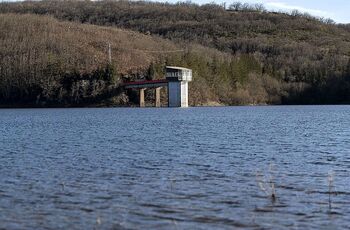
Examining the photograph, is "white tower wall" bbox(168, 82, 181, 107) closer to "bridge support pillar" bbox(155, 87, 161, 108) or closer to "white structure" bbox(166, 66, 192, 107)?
"white structure" bbox(166, 66, 192, 107)

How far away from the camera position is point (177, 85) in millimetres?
150375

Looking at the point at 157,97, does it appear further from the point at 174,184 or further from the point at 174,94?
the point at 174,184

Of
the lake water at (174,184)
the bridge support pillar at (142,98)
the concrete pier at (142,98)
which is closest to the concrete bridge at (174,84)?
the concrete pier at (142,98)

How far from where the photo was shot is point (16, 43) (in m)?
194

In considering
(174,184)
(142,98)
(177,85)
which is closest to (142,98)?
(142,98)

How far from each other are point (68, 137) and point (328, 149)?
919 inches

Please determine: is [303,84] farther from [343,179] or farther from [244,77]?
[343,179]

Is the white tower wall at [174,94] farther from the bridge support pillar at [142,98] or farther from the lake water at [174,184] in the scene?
the lake water at [174,184]

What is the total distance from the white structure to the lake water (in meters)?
96.7

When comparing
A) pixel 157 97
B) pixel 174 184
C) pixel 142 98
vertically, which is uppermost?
pixel 174 184

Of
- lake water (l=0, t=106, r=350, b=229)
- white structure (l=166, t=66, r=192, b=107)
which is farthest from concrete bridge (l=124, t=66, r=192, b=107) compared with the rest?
lake water (l=0, t=106, r=350, b=229)

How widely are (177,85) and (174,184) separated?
398 feet

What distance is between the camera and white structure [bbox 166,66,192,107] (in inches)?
5886

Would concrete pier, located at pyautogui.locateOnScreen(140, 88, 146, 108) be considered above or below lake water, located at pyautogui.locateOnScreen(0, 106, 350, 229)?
below
